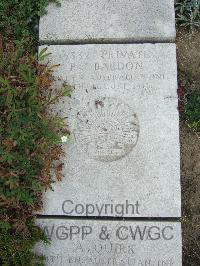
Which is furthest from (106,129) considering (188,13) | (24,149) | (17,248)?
(188,13)

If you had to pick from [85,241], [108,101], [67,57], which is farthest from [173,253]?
[67,57]

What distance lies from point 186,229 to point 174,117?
3.34 ft

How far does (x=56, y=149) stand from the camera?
402 centimetres

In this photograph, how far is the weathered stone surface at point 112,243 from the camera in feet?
12.9

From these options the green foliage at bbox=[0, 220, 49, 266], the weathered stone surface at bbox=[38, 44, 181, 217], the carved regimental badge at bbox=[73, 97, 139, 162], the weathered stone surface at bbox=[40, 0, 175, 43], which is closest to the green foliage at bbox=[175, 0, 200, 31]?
the weathered stone surface at bbox=[40, 0, 175, 43]

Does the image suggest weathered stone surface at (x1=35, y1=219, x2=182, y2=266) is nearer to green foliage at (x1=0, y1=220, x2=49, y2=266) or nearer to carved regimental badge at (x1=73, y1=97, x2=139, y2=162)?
green foliage at (x1=0, y1=220, x2=49, y2=266)

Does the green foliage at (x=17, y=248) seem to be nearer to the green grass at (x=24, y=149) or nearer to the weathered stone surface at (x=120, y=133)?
the green grass at (x=24, y=149)

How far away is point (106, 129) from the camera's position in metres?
4.11

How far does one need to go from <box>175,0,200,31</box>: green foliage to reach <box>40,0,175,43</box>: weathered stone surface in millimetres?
302

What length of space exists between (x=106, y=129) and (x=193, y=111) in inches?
33.2

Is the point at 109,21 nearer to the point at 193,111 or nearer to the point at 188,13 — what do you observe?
the point at 188,13

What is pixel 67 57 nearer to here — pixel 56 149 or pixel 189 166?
pixel 56 149

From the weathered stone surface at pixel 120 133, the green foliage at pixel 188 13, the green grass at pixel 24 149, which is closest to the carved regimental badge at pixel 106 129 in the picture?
the weathered stone surface at pixel 120 133

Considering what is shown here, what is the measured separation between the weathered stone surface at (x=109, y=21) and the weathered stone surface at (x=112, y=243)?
1.62 m
